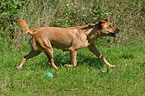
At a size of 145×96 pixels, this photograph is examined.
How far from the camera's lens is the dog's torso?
5.48m

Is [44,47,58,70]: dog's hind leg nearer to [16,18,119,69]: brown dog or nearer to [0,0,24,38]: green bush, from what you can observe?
[16,18,119,69]: brown dog

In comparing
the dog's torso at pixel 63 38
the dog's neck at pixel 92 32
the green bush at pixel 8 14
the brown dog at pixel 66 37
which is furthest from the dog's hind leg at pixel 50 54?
the green bush at pixel 8 14

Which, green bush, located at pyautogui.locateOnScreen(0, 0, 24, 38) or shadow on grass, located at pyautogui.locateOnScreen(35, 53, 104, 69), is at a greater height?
green bush, located at pyautogui.locateOnScreen(0, 0, 24, 38)

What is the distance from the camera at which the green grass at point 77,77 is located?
175 inches

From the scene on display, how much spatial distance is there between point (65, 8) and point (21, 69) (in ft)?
14.0

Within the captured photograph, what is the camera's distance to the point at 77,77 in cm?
498

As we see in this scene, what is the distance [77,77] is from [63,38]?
3.83ft

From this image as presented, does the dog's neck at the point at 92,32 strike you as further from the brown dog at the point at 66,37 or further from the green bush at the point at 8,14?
the green bush at the point at 8,14

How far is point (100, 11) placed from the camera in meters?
8.63

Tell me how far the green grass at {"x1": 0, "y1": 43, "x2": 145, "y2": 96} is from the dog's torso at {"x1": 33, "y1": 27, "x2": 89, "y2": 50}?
586 mm

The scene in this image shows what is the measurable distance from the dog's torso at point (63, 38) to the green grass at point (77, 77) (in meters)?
0.59

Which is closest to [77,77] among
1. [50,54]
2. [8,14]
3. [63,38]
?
[50,54]

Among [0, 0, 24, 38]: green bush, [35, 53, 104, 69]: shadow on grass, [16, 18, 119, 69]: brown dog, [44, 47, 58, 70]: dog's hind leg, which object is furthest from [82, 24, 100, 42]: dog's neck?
[0, 0, 24, 38]: green bush

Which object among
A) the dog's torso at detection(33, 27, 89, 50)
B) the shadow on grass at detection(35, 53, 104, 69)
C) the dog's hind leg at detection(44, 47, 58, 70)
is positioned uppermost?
the dog's torso at detection(33, 27, 89, 50)
